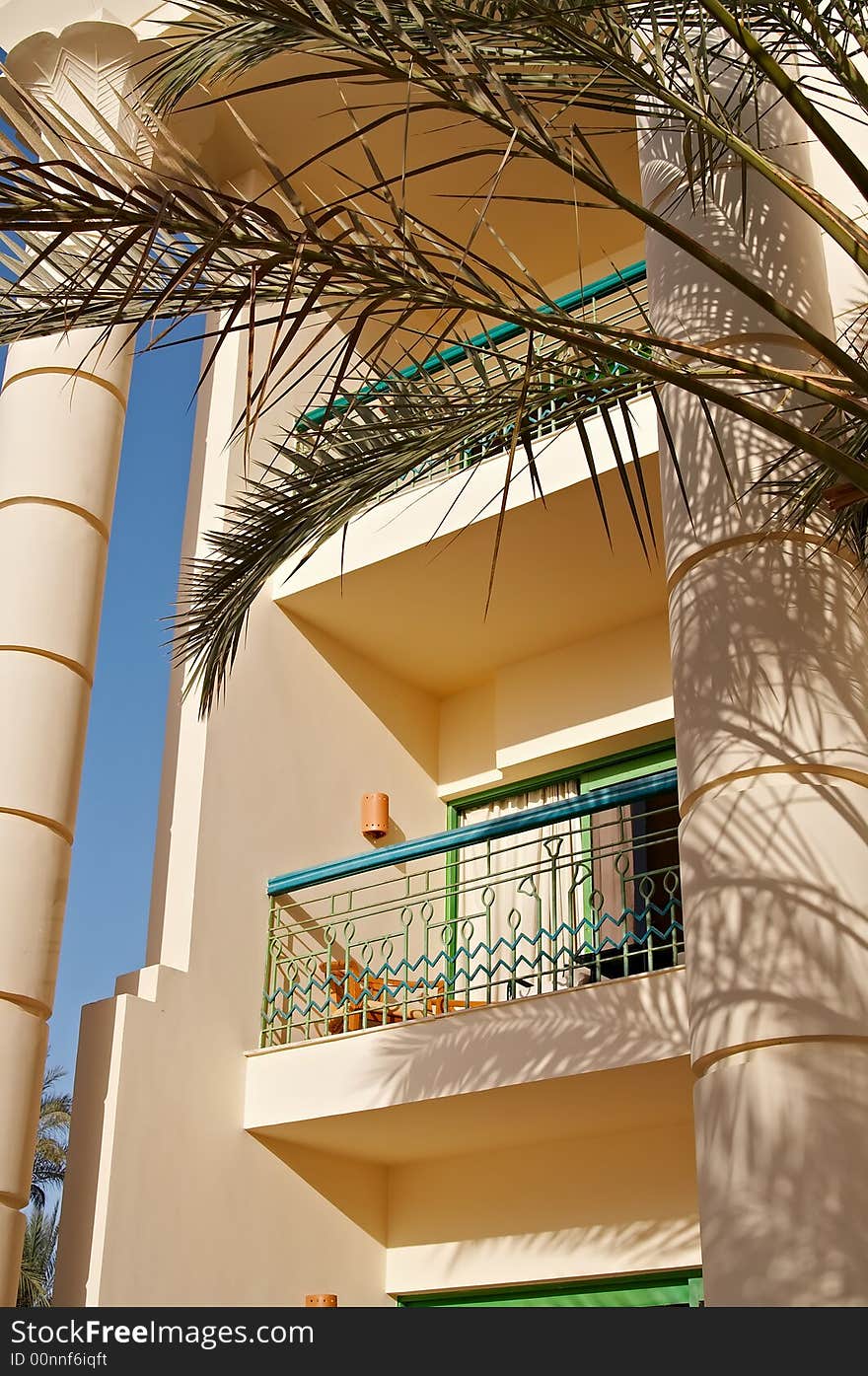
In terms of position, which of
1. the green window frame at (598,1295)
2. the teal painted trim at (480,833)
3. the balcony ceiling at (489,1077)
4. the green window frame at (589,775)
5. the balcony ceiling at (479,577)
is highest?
the balcony ceiling at (479,577)

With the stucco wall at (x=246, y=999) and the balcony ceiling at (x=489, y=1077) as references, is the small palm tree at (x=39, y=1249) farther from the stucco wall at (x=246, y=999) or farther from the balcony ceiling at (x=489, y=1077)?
the balcony ceiling at (x=489, y=1077)

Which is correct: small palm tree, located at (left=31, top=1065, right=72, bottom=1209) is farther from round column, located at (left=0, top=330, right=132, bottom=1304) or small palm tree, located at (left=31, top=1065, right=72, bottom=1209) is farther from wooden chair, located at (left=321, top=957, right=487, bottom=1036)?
round column, located at (left=0, top=330, right=132, bottom=1304)

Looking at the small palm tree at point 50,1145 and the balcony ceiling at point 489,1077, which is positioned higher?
the small palm tree at point 50,1145

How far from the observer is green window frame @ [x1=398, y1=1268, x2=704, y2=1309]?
8.48 meters

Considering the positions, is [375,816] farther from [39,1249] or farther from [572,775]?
[39,1249]

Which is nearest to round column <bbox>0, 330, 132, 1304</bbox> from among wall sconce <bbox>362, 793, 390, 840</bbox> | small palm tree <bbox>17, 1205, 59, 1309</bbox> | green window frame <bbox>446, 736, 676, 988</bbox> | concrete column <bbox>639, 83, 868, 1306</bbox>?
wall sconce <bbox>362, 793, 390, 840</bbox>

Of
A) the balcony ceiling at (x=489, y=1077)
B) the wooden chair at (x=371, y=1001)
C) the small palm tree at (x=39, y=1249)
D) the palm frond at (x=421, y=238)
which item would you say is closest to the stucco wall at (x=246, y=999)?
the balcony ceiling at (x=489, y=1077)

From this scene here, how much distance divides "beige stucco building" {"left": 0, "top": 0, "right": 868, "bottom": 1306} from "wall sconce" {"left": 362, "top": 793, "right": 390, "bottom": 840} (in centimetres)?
10

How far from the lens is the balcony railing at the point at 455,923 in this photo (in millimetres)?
8688

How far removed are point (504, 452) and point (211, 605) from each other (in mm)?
3944

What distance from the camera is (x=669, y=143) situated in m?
6.36

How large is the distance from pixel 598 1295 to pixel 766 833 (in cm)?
515

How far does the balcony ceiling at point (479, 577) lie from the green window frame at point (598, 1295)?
4.33 m
